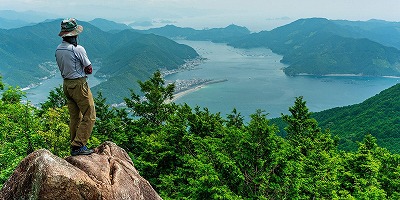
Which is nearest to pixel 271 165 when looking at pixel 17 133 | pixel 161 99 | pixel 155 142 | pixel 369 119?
pixel 155 142

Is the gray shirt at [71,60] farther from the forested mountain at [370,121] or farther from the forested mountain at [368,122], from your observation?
the forested mountain at [370,121]

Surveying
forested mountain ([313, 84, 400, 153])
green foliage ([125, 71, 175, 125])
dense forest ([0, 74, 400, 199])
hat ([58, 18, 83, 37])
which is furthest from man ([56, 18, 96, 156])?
forested mountain ([313, 84, 400, 153])

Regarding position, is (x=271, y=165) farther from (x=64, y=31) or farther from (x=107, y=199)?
(x=64, y=31)

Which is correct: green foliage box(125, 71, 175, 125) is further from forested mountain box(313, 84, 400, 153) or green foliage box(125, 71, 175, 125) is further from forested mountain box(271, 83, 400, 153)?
forested mountain box(313, 84, 400, 153)

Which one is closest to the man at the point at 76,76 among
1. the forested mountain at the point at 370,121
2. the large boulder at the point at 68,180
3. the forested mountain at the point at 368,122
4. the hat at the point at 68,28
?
the hat at the point at 68,28

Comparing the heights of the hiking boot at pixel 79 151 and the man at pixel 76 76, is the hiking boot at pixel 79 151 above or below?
below

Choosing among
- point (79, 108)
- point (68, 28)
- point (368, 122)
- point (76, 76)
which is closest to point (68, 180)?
point (79, 108)

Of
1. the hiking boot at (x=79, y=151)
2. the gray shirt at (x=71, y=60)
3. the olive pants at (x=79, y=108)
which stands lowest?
the hiking boot at (x=79, y=151)
